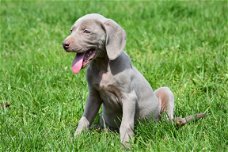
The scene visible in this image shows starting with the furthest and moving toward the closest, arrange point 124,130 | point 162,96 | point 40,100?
1. point 40,100
2. point 162,96
3. point 124,130

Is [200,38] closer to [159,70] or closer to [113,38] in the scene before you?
[159,70]

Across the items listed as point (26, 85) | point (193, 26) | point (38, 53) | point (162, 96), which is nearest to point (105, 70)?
point (162, 96)

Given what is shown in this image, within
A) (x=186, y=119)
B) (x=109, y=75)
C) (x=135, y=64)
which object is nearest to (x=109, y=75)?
(x=109, y=75)

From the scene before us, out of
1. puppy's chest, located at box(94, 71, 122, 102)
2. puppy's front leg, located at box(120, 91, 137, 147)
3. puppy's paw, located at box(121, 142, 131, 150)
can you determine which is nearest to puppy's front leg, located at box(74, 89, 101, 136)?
puppy's chest, located at box(94, 71, 122, 102)

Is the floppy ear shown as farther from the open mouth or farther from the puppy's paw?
the puppy's paw

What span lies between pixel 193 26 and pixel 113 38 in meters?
3.94

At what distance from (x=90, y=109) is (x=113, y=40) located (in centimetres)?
60

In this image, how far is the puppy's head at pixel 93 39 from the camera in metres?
4.26

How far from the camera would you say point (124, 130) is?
4266 mm

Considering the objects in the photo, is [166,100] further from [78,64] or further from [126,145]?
[78,64]

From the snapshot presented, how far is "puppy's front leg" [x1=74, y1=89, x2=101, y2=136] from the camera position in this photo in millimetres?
4516

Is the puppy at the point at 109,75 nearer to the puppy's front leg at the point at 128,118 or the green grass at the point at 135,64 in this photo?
the puppy's front leg at the point at 128,118

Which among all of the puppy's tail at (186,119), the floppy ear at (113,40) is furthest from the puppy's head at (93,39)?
the puppy's tail at (186,119)

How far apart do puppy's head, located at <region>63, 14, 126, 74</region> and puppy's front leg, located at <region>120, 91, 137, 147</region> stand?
0.32m
